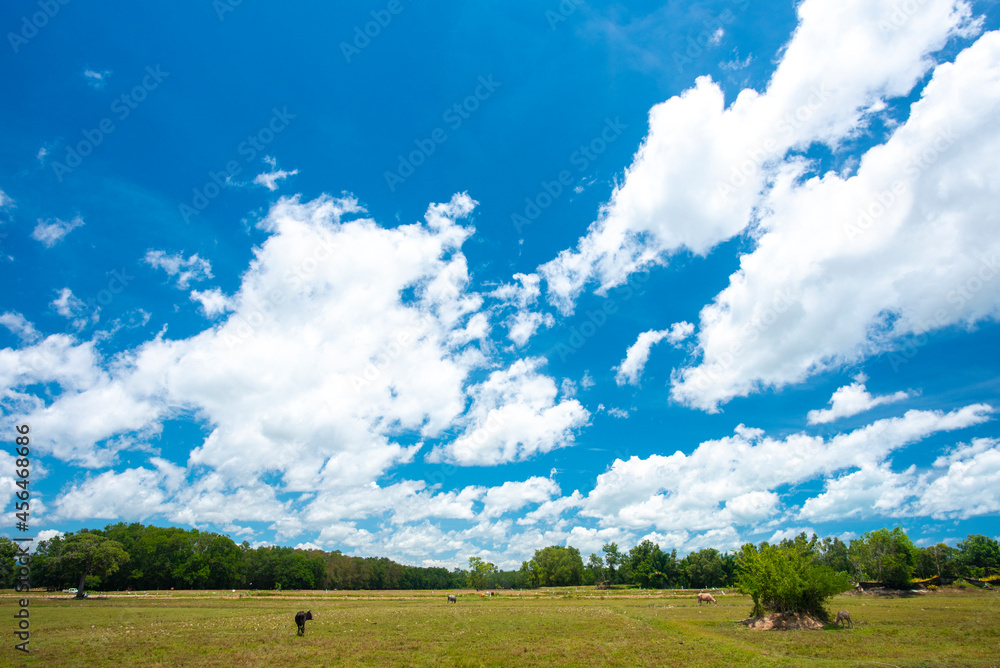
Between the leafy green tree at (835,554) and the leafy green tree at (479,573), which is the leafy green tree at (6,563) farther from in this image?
the leafy green tree at (835,554)

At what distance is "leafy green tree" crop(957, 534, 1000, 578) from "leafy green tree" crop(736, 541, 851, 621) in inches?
3781

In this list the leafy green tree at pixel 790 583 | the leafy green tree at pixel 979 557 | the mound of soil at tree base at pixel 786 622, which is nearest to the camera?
the mound of soil at tree base at pixel 786 622

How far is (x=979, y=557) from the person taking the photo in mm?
94812

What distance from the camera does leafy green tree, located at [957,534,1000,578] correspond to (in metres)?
91.3

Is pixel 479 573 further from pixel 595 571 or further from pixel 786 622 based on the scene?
pixel 786 622

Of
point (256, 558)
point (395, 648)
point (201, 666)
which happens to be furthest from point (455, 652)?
point (256, 558)

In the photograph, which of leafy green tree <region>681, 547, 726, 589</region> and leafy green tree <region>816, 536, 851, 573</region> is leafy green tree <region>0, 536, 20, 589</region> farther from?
leafy green tree <region>816, 536, 851, 573</region>

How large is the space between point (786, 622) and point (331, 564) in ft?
430

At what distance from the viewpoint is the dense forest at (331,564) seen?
77.4 meters

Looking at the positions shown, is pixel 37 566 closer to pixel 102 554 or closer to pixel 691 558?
pixel 102 554

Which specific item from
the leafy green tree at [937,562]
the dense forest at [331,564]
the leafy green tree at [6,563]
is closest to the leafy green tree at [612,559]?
the dense forest at [331,564]

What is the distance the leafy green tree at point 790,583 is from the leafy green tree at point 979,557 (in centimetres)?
9605

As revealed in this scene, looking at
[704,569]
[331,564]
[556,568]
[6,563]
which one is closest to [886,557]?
[704,569]

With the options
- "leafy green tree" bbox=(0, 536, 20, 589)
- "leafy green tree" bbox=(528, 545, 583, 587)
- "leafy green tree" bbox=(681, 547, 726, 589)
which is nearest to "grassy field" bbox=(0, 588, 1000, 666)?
"leafy green tree" bbox=(0, 536, 20, 589)
